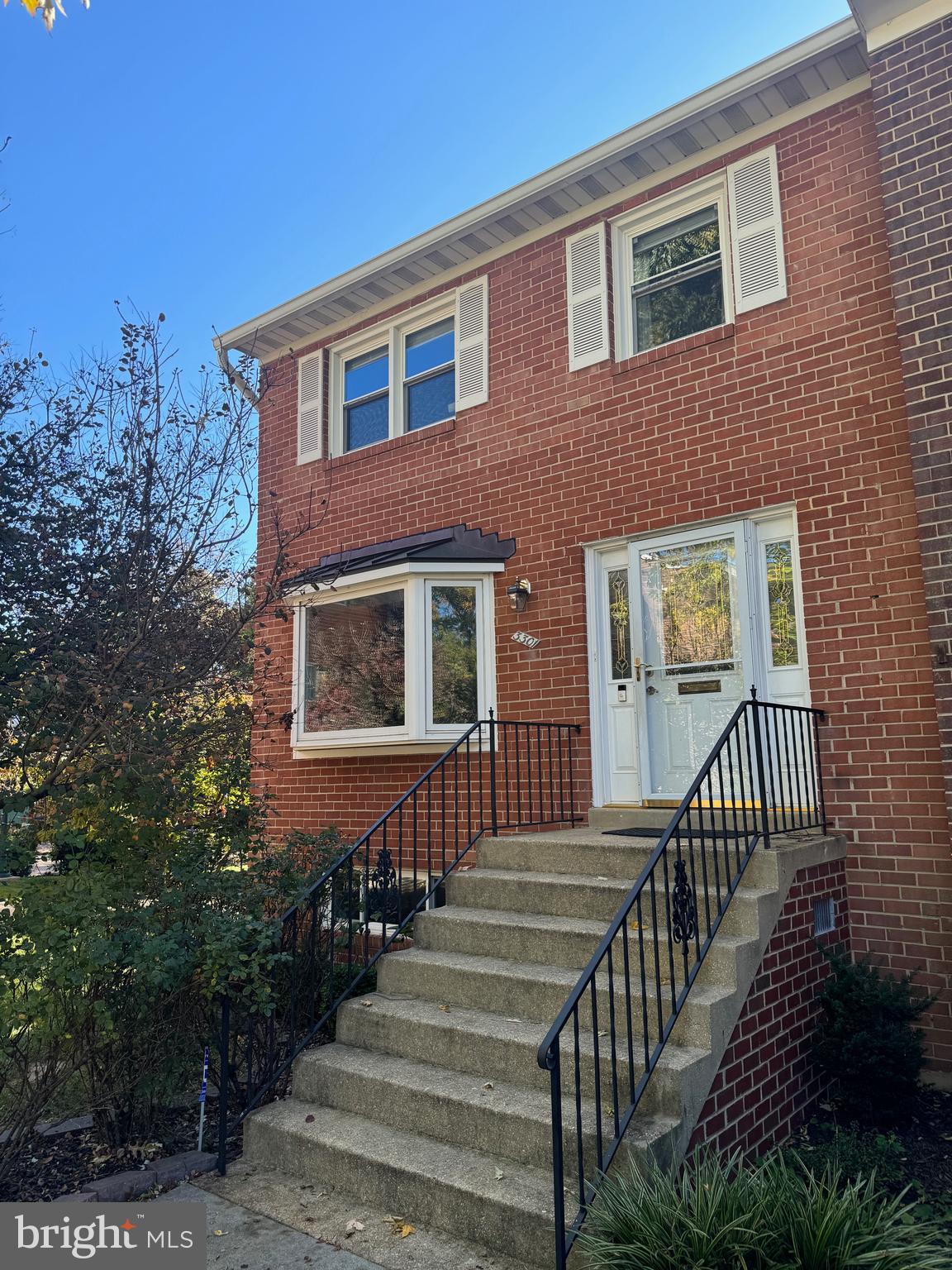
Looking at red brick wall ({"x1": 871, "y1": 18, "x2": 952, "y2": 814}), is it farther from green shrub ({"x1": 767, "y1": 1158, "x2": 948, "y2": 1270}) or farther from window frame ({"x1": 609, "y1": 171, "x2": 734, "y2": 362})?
green shrub ({"x1": 767, "y1": 1158, "x2": 948, "y2": 1270})

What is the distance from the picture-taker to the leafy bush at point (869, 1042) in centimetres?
420

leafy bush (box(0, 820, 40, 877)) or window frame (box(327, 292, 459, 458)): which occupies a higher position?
window frame (box(327, 292, 459, 458))

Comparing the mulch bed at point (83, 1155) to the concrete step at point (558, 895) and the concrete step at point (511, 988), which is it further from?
the concrete step at point (558, 895)

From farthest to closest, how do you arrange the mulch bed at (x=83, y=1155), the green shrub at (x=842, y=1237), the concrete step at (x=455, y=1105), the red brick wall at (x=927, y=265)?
the red brick wall at (x=927, y=265) < the mulch bed at (x=83, y=1155) < the concrete step at (x=455, y=1105) < the green shrub at (x=842, y=1237)

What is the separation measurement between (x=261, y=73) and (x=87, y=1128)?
914 centimetres

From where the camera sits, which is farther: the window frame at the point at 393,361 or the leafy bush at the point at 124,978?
the window frame at the point at 393,361

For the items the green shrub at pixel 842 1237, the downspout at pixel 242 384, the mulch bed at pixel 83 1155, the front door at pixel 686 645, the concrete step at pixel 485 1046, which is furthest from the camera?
the front door at pixel 686 645

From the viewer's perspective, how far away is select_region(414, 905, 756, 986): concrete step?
398 cm

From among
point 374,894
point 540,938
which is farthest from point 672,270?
point 374,894

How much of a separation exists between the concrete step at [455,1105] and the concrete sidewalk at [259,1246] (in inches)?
24.5

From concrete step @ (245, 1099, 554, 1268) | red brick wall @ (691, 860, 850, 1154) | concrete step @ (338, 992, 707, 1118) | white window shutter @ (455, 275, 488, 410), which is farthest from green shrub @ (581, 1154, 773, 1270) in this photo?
white window shutter @ (455, 275, 488, 410)

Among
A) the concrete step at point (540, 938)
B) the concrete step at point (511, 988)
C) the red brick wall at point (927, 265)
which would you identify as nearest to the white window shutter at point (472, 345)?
the red brick wall at point (927, 265)

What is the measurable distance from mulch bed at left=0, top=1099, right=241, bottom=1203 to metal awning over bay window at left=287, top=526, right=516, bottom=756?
134 inches

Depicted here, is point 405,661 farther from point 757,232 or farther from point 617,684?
point 757,232
